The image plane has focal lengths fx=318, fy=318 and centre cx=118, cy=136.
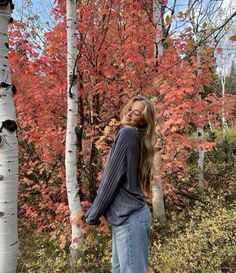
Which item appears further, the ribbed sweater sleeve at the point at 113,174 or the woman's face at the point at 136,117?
the woman's face at the point at 136,117

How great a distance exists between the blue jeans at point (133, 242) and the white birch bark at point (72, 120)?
235cm

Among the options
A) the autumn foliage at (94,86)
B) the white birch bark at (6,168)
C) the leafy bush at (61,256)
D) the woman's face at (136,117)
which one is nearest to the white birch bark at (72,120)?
the leafy bush at (61,256)

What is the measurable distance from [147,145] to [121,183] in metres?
0.32

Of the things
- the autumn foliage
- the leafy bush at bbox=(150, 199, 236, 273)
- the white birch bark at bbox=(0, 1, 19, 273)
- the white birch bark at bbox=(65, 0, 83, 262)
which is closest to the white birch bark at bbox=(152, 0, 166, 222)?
the autumn foliage

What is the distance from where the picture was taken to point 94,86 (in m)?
5.28

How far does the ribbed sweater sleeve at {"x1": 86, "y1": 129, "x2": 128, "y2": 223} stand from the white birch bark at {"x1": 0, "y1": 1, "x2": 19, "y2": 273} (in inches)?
24.6

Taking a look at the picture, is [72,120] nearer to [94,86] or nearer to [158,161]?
[94,86]

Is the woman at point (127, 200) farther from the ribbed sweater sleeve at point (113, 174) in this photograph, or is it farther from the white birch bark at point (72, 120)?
the white birch bark at point (72, 120)

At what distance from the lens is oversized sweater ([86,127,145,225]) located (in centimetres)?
205

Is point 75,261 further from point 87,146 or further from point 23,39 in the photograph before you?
point 23,39

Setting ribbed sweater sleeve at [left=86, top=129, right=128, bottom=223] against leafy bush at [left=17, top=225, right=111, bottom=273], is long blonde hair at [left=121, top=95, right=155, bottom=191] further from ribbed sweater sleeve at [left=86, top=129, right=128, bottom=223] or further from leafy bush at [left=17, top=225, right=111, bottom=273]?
leafy bush at [left=17, top=225, right=111, bottom=273]

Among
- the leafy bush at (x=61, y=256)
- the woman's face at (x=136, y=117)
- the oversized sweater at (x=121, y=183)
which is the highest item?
the woman's face at (x=136, y=117)

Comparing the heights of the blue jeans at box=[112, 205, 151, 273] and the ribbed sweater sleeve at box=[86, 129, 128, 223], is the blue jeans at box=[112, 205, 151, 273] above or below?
below

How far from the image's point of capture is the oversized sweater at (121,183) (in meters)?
2.05
